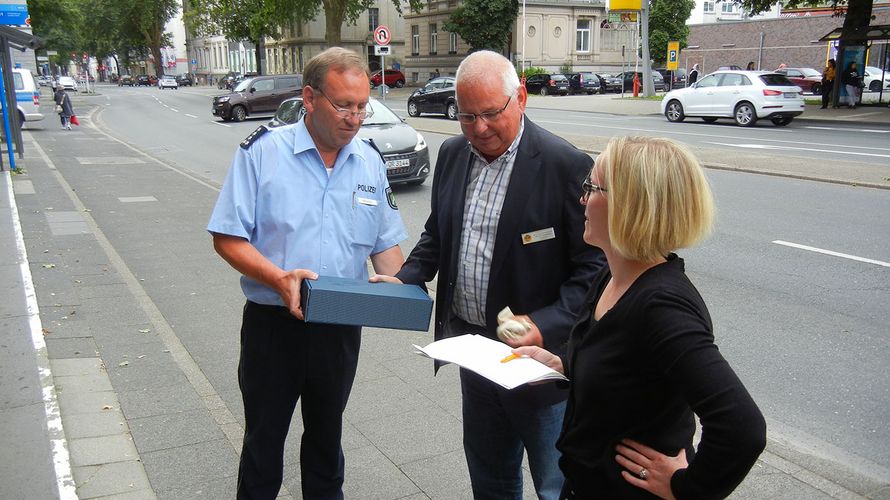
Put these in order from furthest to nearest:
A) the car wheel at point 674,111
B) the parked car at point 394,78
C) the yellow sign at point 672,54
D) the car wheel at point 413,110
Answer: the parked car at point 394,78 < the yellow sign at point 672,54 < the car wheel at point 413,110 < the car wheel at point 674,111

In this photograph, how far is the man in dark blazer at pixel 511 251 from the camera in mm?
2459

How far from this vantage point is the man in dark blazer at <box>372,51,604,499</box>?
2459 mm

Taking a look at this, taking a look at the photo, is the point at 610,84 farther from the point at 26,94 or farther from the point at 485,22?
the point at 26,94

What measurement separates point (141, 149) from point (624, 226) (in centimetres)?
Result: 2069

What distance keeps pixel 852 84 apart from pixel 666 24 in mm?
37746

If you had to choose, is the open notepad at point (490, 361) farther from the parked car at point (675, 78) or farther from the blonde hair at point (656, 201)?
the parked car at point (675, 78)

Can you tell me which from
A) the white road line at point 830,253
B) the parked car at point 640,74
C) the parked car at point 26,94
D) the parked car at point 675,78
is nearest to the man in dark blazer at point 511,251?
the white road line at point 830,253

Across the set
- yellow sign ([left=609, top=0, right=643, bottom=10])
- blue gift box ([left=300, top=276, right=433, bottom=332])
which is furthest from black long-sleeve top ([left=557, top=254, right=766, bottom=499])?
yellow sign ([left=609, top=0, right=643, bottom=10])

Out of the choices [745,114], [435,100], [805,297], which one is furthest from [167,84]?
[805,297]

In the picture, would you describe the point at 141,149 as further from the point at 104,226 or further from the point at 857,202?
the point at 857,202

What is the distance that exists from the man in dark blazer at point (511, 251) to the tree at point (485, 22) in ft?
160

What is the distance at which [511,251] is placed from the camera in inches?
98.3

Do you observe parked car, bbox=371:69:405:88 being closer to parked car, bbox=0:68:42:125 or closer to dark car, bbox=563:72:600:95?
dark car, bbox=563:72:600:95

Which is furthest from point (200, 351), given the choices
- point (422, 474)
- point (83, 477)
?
point (422, 474)
